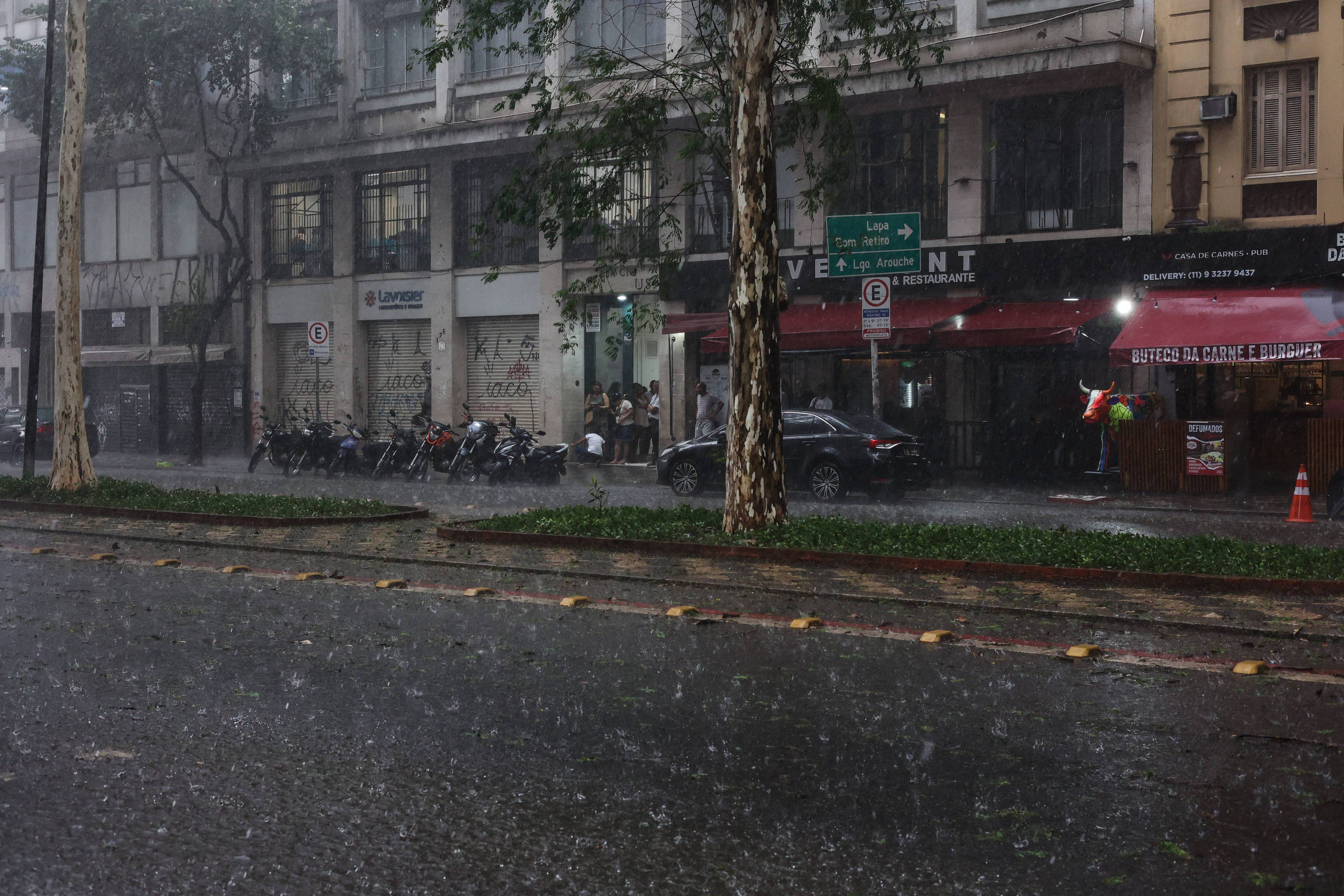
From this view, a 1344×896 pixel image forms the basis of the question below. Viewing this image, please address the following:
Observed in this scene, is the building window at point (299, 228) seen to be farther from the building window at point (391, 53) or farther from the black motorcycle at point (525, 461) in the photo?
the black motorcycle at point (525, 461)

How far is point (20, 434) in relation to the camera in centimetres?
3309

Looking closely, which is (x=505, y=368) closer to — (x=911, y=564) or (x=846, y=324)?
(x=846, y=324)

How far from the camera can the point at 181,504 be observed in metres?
16.5

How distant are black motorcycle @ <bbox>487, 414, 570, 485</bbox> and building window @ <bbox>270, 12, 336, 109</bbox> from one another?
13.6 m

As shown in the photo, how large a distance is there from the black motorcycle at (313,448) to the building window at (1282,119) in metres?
17.7

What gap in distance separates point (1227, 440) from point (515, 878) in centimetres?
1968

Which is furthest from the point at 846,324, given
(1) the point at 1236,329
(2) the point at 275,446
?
(2) the point at 275,446

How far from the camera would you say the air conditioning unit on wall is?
22312 millimetres

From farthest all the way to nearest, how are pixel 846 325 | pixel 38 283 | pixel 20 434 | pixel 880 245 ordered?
1. pixel 20 434
2. pixel 846 325
3. pixel 38 283
4. pixel 880 245

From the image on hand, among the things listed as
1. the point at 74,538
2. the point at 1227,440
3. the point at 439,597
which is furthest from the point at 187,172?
the point at 439,597

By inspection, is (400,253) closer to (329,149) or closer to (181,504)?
(329,149)

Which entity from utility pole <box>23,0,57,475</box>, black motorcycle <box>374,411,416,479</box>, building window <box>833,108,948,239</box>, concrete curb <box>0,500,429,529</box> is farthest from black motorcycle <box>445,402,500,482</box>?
building window <box>833,108,948,239</box>

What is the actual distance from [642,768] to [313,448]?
2320 centimetres

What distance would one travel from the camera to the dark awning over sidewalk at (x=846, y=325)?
→ 24.2 m
